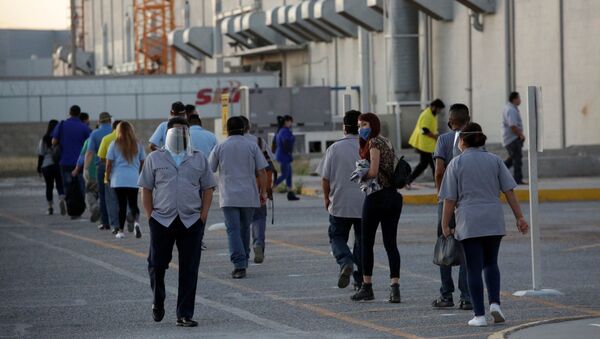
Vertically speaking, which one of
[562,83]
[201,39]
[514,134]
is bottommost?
[514,134]

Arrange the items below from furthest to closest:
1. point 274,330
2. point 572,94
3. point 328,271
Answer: point 572,94 → point 328,271 → point 274,330

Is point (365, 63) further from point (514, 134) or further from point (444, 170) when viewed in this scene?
point (444, 170)

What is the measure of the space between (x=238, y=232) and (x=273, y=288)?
1489 millimetres

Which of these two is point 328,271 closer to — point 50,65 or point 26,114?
point 26,114

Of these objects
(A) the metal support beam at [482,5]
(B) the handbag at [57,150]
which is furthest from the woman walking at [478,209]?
(A) the metal support beam at [482,5]

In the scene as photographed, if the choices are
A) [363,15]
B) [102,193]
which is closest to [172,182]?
[102,193]

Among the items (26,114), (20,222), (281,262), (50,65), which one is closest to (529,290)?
(281,262)

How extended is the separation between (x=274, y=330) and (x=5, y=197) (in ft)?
79.5

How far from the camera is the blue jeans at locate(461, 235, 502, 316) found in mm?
12133

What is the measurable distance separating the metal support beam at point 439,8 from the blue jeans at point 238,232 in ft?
99.6

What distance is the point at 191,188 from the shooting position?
496 inches

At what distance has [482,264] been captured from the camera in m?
12.3

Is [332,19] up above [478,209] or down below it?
above

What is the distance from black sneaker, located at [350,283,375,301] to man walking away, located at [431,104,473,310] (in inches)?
28.1
